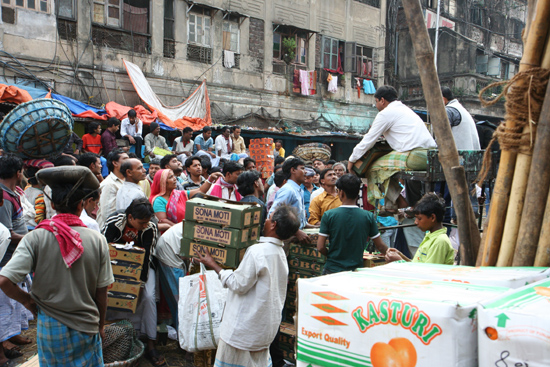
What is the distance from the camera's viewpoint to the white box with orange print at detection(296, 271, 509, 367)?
1.33 m

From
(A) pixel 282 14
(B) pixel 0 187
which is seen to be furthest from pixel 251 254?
(A) pixel 282 14

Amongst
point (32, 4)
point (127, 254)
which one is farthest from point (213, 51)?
point (127, 254)

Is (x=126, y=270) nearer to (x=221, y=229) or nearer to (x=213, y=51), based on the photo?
(x=221, y=229)

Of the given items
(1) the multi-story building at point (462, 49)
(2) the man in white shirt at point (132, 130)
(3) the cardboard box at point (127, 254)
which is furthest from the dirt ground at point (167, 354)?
(1) the multi-story building at point (462, 49)

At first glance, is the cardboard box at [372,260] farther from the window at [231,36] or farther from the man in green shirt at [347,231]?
the window at [231,36]

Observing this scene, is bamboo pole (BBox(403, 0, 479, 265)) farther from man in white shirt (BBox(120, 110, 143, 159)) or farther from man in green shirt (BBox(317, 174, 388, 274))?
man in white shirt (BBox(120, 110, 143, 159))

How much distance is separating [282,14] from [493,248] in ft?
64.7

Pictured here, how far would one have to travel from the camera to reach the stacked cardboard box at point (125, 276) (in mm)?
4617

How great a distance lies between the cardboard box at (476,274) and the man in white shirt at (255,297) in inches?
64.4

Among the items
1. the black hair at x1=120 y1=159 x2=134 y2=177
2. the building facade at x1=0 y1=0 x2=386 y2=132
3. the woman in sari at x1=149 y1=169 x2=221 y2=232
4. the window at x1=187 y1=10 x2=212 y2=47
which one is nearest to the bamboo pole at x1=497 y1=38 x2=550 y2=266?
the woman in sari at x1=149 y1=169 x2=221 y2=232

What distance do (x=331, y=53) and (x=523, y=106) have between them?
21215 mm

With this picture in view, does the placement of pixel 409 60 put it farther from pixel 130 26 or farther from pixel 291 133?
pixel 130 26

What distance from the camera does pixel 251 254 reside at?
3568 mm

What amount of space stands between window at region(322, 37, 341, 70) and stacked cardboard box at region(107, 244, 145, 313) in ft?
61.8
